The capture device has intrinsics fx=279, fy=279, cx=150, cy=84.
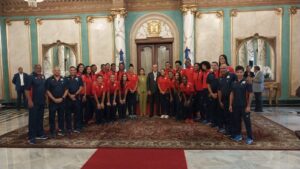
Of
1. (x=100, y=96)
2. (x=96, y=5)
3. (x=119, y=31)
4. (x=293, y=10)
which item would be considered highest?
(x=96, y=5)

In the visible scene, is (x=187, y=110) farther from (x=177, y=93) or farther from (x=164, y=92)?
(x=164, y=92)

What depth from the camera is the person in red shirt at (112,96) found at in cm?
721

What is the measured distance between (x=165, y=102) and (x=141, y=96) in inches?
29.1

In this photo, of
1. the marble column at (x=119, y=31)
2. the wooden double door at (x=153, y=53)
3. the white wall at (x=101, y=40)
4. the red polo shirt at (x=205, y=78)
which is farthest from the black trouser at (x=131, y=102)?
the white wall at (x=101, y=40)

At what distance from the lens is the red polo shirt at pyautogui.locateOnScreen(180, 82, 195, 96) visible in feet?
23.3

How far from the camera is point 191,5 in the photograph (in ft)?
33.4

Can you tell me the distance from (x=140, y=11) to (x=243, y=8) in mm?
3868

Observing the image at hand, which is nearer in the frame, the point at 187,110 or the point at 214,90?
the point at 214,90

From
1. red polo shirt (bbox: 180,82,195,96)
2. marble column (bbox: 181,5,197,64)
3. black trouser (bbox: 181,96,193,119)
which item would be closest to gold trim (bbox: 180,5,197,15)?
marble column (bbox: 181,5,197,64)

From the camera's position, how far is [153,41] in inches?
428

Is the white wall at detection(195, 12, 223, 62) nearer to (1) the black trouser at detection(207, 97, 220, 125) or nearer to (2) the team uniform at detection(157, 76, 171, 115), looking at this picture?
(2) the team uniform at detection(157, 76, 171, 115)

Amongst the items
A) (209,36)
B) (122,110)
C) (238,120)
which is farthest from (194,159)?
(209,36)

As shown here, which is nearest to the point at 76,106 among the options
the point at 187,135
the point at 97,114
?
the point at 97,114

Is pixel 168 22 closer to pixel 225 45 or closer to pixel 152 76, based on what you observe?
pixel 225 45
